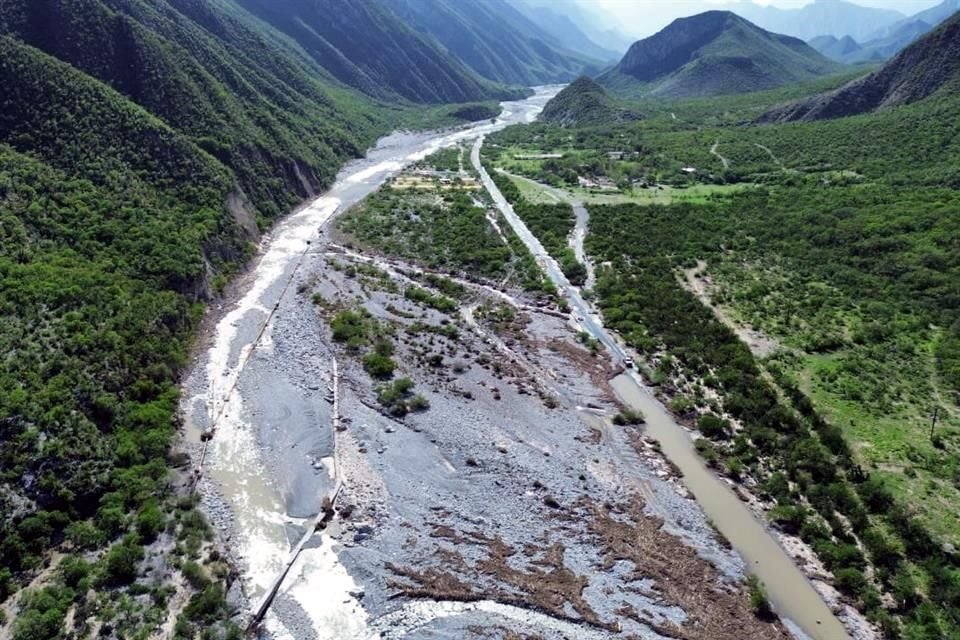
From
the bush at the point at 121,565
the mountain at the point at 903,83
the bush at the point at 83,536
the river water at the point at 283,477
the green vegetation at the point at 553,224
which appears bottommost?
the bush at the point at 83,536

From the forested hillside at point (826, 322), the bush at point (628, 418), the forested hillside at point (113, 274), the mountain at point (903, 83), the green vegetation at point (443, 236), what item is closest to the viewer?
the forested hillside at point (113, 274)

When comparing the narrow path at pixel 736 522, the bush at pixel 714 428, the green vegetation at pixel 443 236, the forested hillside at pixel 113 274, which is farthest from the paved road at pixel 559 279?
the forested hillside at pixel 113 274

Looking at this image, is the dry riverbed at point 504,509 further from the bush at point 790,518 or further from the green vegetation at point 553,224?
the green vegetation at point 553,224

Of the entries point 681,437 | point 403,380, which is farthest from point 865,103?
point 403,380

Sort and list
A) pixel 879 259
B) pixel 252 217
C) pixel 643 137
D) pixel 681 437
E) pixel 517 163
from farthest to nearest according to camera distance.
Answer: pixel 643 137 → pixel 517 163 → pixel 252 217 → pixel 879 259 → pixel 681 437

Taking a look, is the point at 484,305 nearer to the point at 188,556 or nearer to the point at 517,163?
the point at 188,556

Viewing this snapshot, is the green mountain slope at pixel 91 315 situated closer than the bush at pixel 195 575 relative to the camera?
No
